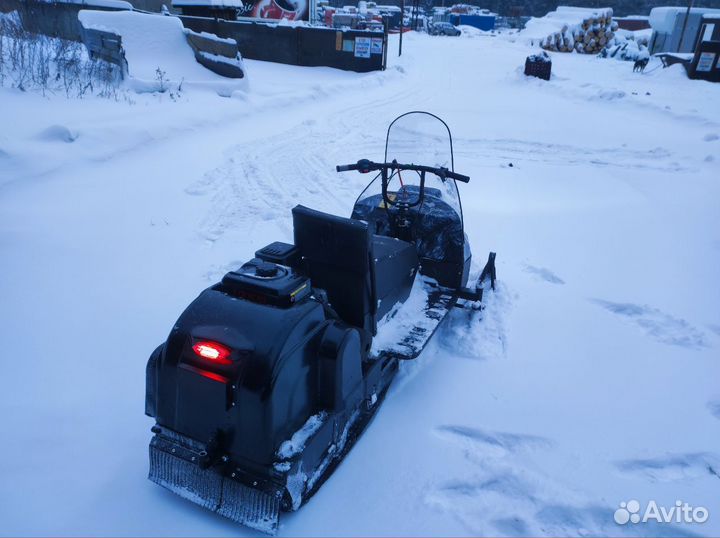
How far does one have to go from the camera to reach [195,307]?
209 cm

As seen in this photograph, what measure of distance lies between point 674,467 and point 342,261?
2028mm

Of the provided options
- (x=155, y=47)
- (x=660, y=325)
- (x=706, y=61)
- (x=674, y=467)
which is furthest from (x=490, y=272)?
(x=706, y=61)

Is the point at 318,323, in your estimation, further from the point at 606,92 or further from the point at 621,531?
the point at 606,92

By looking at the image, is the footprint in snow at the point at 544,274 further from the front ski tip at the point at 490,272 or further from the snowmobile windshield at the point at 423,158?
the snowmobile windshield at the point at 423,158

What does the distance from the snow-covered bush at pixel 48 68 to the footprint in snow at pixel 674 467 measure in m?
9.42

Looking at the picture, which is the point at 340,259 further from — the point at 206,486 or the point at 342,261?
the point at 206,486

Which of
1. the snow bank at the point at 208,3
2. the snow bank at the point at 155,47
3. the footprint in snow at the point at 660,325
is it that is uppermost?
the snow bank at the point at 208,3

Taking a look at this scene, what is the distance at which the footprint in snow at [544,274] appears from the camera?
14.6ft

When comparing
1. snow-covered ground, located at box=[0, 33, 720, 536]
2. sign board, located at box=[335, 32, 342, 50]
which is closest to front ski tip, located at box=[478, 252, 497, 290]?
snow-covered ground, located at box=[0, 33, 720, 536]

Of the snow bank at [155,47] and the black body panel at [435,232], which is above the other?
the snow bank at [155,47]

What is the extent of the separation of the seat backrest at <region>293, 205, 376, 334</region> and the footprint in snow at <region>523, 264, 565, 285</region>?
7.84 ft

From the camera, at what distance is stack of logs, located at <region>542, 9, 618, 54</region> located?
28297 millimetres

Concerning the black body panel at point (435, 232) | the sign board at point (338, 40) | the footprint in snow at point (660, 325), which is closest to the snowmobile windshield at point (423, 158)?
the black body panel at point (435, 232)

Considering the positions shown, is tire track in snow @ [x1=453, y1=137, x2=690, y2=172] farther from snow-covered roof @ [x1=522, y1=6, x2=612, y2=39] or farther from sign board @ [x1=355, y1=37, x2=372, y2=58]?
snow-covered roof @ [x1=522, y1=6, x2=612, y2=39]
